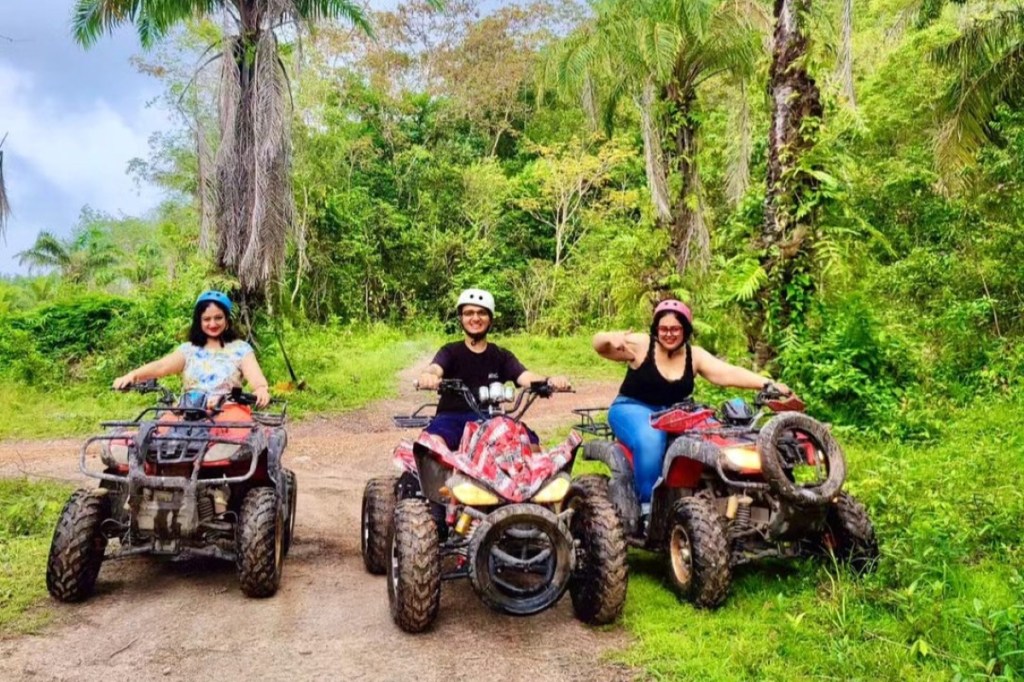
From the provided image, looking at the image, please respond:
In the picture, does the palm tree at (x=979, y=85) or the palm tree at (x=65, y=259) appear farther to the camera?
the palm tree at (x=65, y=259)

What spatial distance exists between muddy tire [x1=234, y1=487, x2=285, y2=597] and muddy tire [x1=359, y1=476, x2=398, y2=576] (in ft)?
2.26

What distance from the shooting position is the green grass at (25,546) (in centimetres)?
456

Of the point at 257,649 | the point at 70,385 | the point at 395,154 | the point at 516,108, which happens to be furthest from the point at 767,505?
Answer: the point at 516,108

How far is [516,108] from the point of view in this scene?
114 feet

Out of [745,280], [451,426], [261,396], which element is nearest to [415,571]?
[451,426]

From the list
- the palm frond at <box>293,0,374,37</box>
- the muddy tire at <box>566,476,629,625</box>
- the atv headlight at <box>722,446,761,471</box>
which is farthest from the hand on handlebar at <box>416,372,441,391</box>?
the palm frond at <box>293,0,374,37</box>

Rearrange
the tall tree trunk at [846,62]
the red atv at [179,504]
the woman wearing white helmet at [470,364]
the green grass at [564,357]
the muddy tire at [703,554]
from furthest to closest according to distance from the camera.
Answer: the green grass at [564,357], the tall tree trunk at [846,62], the woman wearing white helmet at [470,364], the red atv at [179,504], the muddy tire at [703,554]

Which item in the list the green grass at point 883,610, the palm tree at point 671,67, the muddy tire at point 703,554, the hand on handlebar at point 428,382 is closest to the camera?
the green grass at point 883,610

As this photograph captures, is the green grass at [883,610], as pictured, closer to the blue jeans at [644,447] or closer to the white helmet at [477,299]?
the blue jeans at [644,447]

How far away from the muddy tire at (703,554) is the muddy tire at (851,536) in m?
0.66

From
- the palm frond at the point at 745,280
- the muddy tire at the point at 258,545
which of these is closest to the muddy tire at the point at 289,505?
the muddy tire at the point at 258,545

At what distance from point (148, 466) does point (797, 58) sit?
7266 millimetres

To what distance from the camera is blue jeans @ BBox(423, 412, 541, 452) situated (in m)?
5.23

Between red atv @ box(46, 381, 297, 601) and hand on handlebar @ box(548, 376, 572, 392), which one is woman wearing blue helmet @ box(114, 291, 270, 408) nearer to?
red atv @ box(46, 381, 297, 601)
